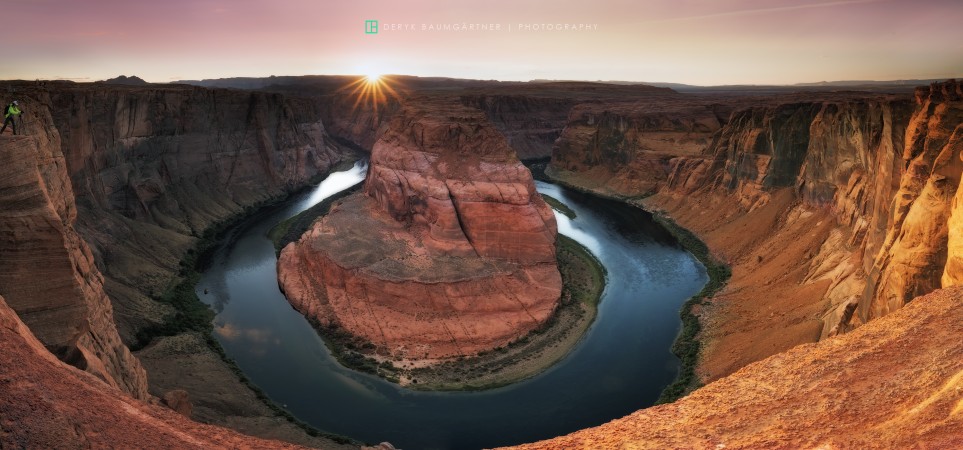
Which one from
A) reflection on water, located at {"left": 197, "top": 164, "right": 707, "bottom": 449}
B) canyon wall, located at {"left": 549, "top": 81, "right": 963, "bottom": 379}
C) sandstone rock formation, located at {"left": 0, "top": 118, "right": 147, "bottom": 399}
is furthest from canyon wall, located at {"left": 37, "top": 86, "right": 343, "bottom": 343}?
canyon wall, located at {"left": 549, "top": 81, "right": 963, "bottom": 379}

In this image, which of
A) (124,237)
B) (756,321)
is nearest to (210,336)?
(124,237)

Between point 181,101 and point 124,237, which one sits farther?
point 181,101

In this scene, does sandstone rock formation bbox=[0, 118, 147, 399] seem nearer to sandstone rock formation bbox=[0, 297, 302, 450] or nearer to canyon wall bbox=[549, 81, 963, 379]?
sandstone rock formation bbox=[0, 297, 302, 450]

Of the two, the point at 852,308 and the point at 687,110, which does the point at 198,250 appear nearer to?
the point at 852,308

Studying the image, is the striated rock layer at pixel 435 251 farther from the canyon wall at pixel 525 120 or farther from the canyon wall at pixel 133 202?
the canyon wall at pixel 525 120

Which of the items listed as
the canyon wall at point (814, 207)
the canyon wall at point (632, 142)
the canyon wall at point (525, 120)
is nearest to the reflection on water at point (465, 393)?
the canyon wall at point (814, 207)

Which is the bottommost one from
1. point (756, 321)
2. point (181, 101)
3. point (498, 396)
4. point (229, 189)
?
point (498, 396)

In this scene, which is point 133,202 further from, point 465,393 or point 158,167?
point 465,393
